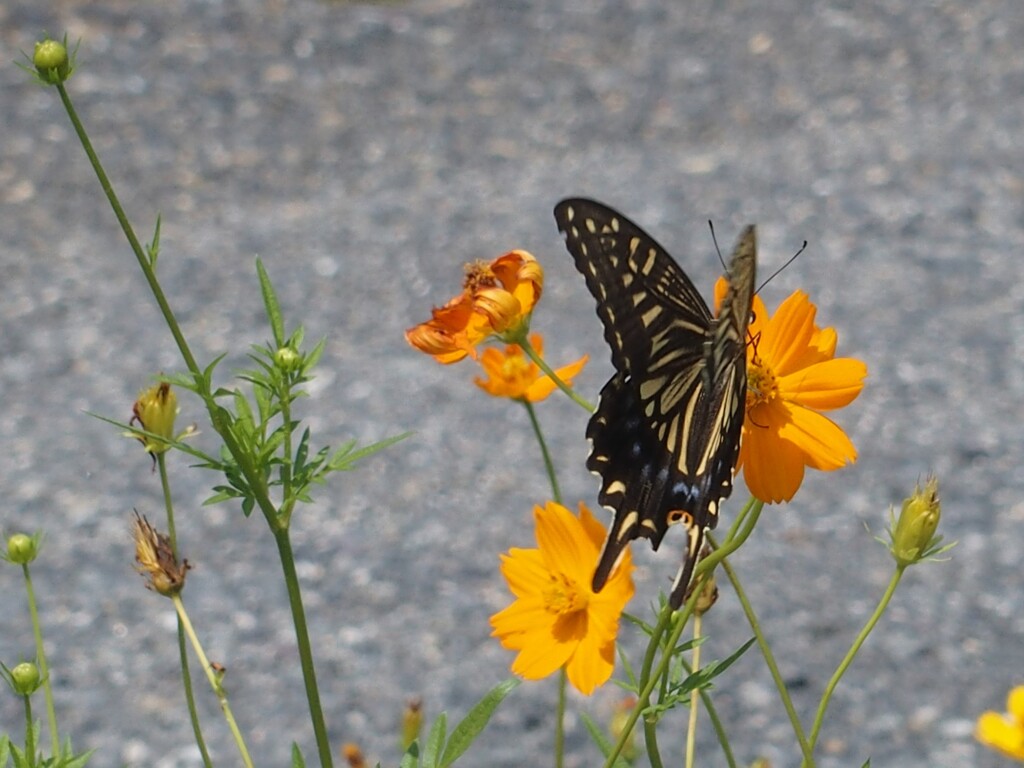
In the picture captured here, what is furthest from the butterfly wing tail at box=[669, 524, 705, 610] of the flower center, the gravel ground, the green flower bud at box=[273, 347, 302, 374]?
the gravel ground

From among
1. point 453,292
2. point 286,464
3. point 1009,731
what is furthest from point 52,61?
point 453,292

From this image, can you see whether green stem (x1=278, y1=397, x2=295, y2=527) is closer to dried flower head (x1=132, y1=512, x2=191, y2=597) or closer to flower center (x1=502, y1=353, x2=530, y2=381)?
dried flower head (x1=132, y1=512, x2=191, y2=597)

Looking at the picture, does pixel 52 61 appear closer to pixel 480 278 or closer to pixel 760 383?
pixel 480 278

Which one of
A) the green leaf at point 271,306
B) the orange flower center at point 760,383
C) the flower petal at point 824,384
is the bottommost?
the flower petal at point 824,384

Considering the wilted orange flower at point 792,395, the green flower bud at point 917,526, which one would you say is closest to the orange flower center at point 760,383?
the wilted orange flower at point 792,395

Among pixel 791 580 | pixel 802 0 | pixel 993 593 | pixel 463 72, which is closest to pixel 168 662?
pixel 791 580

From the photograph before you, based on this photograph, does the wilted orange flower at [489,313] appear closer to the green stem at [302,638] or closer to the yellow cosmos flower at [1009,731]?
the green stem at [302,638]

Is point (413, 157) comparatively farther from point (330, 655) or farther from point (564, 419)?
point (330, 655)
